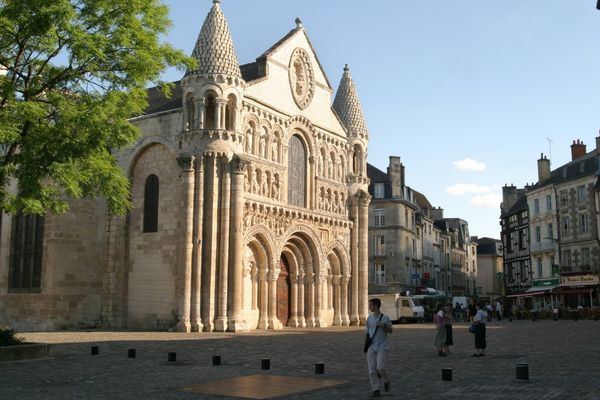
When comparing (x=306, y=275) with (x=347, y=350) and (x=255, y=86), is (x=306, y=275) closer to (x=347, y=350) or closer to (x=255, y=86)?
(x=255, y=86)

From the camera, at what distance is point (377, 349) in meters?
10.5

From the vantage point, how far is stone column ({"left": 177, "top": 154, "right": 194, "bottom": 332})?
26.9m

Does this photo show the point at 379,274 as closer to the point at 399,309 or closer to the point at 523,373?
the point at 399,309

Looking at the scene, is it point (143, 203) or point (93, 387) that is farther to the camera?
point (143, 203)

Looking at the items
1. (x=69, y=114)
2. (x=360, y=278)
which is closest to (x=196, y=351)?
A: (x=69, y=114)

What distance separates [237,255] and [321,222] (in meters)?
7.83

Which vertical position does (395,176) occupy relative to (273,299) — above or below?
above

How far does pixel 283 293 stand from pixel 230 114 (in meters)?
9.77

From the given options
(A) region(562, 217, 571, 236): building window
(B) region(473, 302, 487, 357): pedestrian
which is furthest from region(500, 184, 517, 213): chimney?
(B) region(473, 302, 487, 357): pedestrian

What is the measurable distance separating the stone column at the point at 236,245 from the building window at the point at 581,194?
3170 cm

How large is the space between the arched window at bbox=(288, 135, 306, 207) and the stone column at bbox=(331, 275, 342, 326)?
485 centimetres

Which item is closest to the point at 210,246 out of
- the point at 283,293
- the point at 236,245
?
the point at 236,245

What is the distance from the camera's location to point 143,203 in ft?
98.6

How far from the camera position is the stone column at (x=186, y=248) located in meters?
26.9
